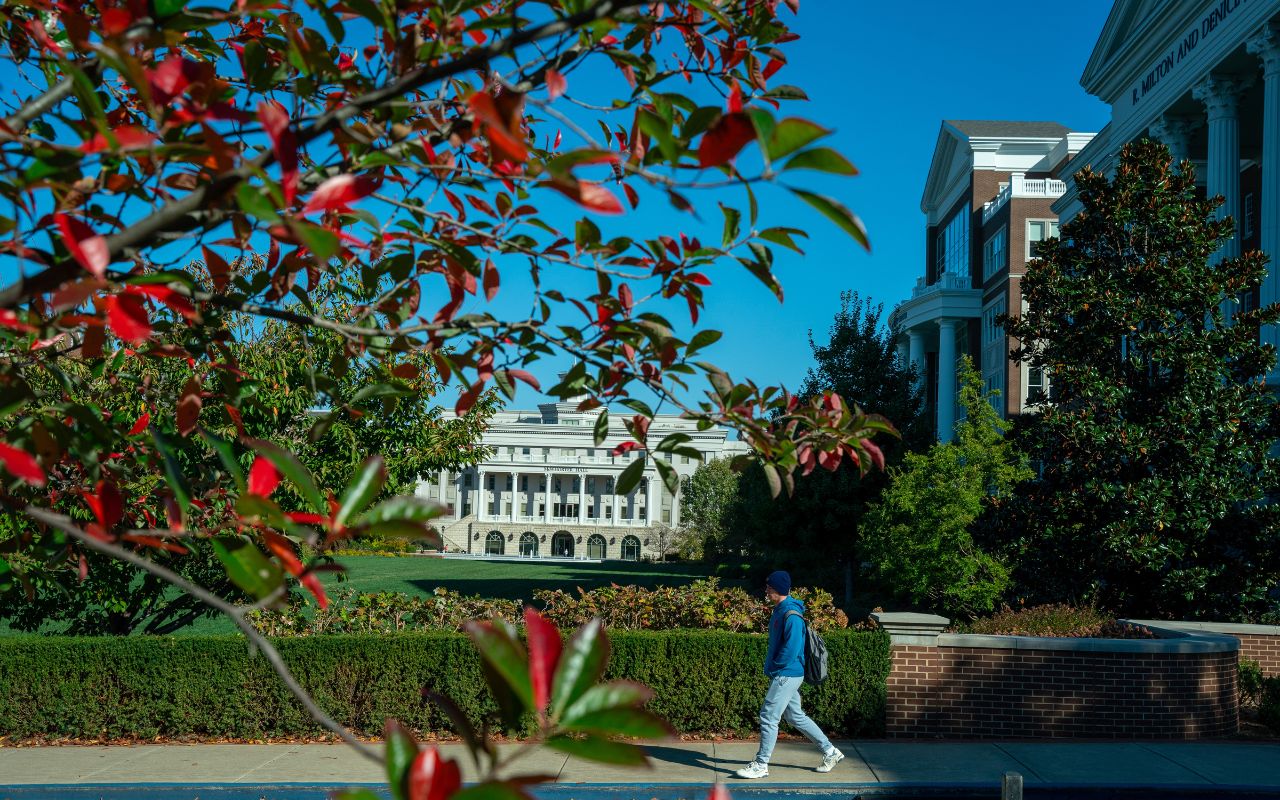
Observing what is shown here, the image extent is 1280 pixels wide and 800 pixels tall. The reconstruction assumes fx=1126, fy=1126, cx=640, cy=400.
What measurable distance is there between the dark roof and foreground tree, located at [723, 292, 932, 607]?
21292 mm

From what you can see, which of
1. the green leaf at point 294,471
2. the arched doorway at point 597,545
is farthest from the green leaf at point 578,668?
the arched doorway at point 597,545

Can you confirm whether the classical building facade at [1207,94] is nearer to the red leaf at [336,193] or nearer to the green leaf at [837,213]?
the green leaf at [837,213]

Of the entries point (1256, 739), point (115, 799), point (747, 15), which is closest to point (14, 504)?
point (747, 15)

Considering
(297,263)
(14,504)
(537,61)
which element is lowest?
(14,504)

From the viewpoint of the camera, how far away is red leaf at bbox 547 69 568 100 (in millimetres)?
2922

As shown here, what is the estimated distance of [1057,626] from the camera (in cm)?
1280

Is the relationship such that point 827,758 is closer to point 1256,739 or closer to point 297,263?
point 1256,739

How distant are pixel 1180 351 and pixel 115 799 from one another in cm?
1438

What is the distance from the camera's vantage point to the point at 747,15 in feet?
Result: 12.4

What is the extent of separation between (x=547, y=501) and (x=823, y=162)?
124m

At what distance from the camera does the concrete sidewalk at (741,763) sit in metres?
9.57

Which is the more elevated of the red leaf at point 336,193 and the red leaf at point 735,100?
the red leaf at point 735,100

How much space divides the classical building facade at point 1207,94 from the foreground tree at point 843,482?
24.2 feet

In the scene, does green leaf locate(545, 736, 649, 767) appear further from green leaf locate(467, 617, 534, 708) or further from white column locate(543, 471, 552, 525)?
white column locate(543, 471, 552, 525)
